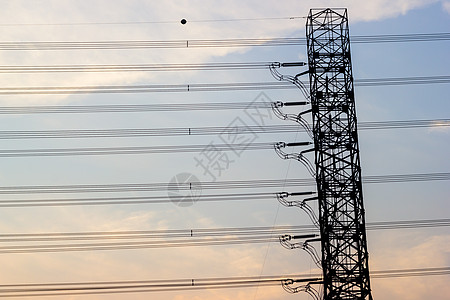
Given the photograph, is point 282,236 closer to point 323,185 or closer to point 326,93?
point 323,185

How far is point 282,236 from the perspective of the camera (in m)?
46.2

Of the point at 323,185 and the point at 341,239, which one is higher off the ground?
the point at 323,185

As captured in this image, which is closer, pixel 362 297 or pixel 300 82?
pixel 362 297

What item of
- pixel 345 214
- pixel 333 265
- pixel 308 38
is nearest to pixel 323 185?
pixel 345 214

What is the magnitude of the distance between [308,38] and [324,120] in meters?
5.78

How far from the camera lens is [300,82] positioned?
48.0 metres

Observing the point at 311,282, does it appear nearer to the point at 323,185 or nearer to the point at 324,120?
the point at 323,185

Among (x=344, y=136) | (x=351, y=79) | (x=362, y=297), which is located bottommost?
(x=362, y=297)

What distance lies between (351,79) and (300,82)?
11.5 feet

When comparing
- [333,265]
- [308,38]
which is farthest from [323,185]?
[308,38]

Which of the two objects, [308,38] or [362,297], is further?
[308,38]

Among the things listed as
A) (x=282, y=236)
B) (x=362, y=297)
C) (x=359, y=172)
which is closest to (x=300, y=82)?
(x=359, y=172)

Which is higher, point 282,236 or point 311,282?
point 282,236

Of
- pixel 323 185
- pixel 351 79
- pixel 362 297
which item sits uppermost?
pixel 351 79
